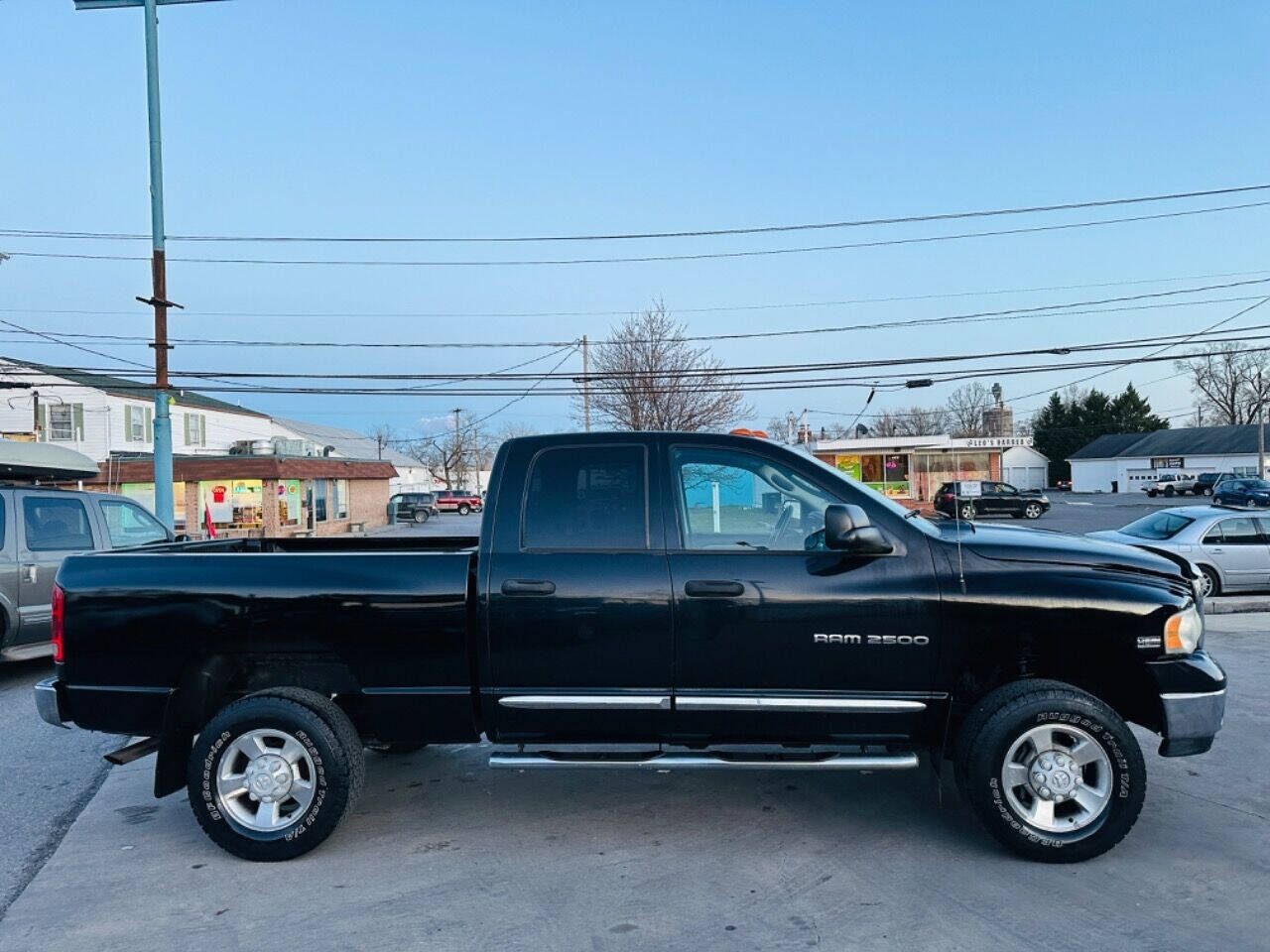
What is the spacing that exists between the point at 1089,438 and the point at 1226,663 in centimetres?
9156

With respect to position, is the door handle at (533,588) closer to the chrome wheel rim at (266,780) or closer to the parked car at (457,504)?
the chrome wheel rim at (266,780)

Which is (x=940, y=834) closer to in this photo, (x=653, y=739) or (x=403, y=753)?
(x=653, y=739)

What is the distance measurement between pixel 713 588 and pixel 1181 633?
2.10 meters

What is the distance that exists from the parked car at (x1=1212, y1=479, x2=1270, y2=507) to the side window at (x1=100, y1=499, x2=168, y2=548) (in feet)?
149

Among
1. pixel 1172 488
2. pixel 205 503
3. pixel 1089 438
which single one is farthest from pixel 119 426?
pixel 1089 438

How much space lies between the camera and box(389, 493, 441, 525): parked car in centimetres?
4816

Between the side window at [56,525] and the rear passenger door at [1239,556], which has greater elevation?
the side window at [56,525]

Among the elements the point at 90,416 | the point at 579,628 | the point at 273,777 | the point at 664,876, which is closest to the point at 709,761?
the point at 664,876

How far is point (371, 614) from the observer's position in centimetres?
422

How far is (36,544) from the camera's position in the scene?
8.34m

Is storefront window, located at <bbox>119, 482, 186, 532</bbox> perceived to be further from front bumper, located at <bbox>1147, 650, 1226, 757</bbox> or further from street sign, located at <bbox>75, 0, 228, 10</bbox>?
front bumper, located at <bbox>1147, 650, 1226, 757</bbox>

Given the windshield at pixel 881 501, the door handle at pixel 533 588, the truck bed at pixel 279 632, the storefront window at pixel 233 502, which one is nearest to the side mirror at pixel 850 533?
the windshield at pixel 881 501

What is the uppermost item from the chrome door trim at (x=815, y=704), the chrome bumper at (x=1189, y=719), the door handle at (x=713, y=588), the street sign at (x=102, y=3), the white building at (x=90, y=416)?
the street sign at (x=102, y=3)

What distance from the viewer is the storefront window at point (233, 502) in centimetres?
3216
